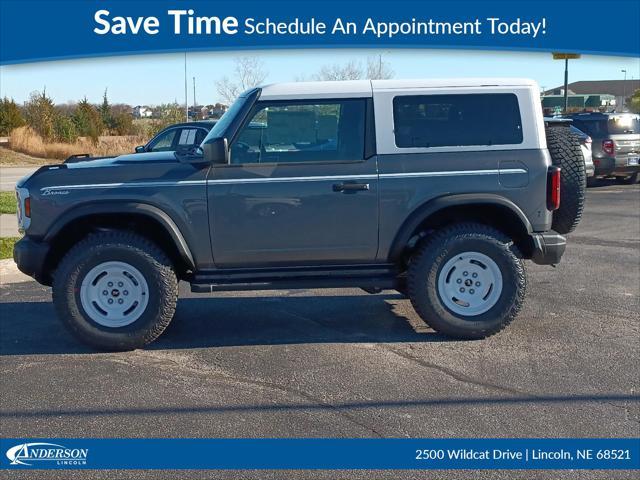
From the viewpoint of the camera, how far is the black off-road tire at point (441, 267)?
5.96 meters

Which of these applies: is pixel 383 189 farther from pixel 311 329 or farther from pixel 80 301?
pixel 80 301

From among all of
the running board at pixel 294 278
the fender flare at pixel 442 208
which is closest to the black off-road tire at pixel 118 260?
the running board at pixel 294 278

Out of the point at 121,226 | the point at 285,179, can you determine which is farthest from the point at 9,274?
the point at 285,179

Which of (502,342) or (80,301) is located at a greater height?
(80,301)

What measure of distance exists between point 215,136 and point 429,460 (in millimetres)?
3236

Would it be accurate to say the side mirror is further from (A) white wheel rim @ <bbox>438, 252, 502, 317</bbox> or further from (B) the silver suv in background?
(B) the silver suv in background

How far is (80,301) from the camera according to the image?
5.86m

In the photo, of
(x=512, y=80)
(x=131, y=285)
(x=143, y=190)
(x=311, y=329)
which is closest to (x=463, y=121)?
(x=512, y=80)

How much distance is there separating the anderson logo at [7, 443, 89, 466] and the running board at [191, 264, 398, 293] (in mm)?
2021

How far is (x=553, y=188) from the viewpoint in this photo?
595cm

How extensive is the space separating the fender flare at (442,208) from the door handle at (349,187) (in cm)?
45

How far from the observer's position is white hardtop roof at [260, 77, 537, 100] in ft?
19.6

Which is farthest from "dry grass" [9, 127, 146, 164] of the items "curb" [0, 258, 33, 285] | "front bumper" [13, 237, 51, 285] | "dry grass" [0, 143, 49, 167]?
"front bumper" [13, 237, 51, 285]

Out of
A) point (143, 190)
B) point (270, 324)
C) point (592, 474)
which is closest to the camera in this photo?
point (592, 474)
